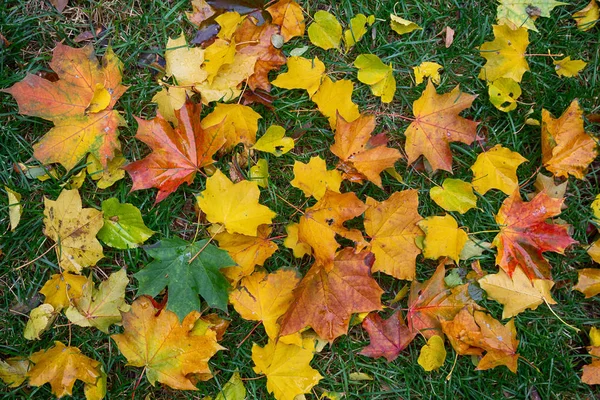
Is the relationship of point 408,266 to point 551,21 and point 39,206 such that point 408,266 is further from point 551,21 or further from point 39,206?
point 39,206

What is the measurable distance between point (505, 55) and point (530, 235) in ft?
2.80

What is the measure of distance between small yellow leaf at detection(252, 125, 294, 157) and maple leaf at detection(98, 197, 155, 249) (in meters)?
0.62

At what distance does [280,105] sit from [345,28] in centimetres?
50

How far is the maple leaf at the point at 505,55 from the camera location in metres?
2.22

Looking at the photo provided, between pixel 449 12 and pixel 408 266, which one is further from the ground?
pixel 449 12

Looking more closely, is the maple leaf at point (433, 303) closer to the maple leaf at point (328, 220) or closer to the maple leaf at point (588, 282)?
the maple leaf at point (328, 220)

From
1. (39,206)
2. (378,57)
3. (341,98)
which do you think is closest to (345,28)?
(378,57)

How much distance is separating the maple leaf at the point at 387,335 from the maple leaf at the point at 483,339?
7.4 inches

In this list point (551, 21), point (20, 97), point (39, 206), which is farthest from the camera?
point (551, 21)

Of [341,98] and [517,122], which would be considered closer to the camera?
[341,98]

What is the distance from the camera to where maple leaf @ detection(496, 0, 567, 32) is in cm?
229

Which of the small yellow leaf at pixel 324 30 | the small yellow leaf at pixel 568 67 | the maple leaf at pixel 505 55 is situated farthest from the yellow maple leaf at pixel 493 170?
the small yellow leaf at pixel 324 30

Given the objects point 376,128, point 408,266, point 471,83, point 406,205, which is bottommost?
point 408,266

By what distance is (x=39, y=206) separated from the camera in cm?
218
